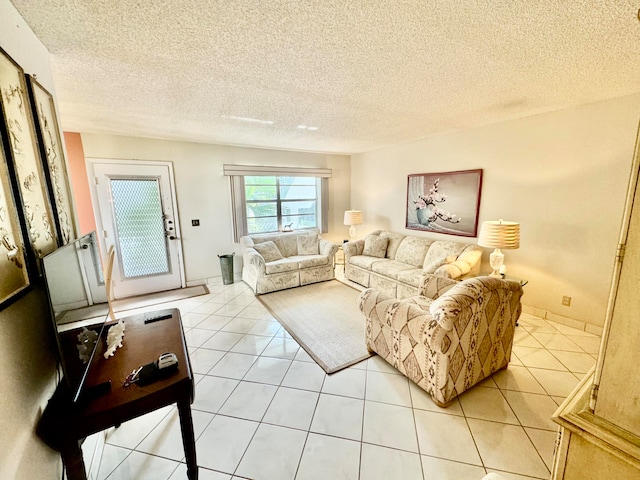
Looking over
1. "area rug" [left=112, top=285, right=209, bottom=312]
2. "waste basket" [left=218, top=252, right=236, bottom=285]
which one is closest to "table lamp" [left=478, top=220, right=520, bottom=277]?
"waste basket" [left=218, top=252, right=236, bottom=285]

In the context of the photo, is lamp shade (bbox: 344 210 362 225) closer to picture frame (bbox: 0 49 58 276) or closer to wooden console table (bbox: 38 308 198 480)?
wooden console table (bbox: 38 308 198 480)

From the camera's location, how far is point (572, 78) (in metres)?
1.92

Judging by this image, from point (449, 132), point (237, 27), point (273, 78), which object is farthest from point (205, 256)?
point (449, 132)

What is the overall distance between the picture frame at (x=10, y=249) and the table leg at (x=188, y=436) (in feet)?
2.52

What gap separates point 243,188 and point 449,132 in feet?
10.8

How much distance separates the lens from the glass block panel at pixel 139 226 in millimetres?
3686

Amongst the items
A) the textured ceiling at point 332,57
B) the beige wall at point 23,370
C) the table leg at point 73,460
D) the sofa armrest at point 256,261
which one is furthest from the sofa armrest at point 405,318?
the sofa armrest at point 256,261

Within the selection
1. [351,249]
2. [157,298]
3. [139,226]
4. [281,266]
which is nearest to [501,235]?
[351,249]

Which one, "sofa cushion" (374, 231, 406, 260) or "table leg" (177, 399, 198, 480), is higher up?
"sofa cushion" (374, 231, 406, 260)

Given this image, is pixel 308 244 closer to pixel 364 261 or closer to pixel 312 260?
pixel 312 260

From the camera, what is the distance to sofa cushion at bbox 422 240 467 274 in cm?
318

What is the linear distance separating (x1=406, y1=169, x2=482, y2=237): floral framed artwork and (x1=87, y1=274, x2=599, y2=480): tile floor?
68.2 inches

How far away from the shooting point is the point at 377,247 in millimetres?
4434

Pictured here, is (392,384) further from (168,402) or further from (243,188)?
(243,188)
